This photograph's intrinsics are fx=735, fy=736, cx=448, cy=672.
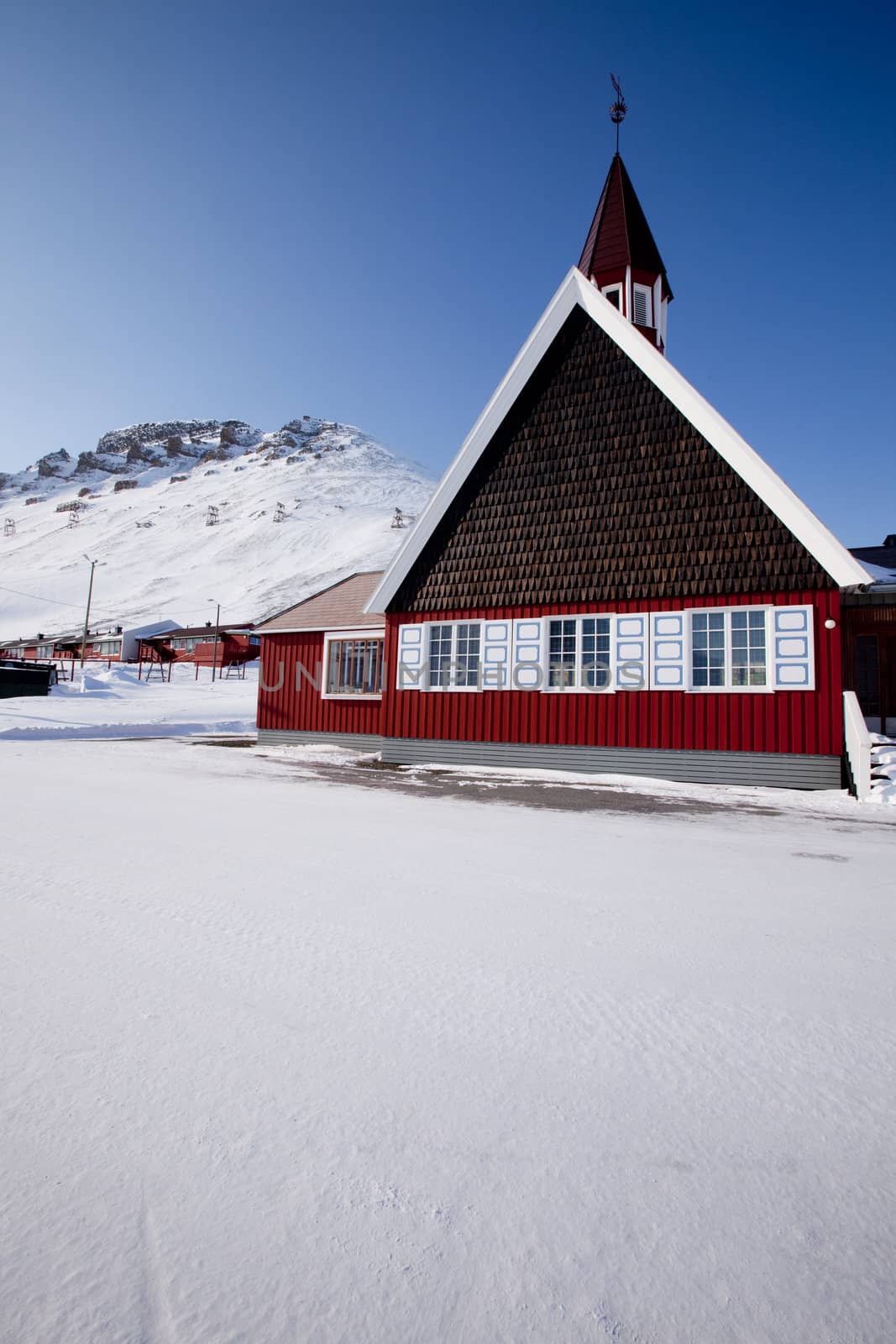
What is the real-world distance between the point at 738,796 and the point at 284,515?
111124 mm

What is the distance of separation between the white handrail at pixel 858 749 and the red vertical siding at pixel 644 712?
19.0 inches

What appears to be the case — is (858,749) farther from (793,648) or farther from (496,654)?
(496,654)

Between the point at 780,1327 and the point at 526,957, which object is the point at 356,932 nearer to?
the point at 526,957

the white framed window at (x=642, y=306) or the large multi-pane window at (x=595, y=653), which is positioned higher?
the white framed window at (x=642, y=306)

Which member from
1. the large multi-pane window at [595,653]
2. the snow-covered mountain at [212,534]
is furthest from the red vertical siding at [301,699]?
the snow-covered mountain at [212,534]

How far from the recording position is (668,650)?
Result: 1244cm

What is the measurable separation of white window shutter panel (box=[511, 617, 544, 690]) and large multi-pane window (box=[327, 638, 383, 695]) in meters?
3.92

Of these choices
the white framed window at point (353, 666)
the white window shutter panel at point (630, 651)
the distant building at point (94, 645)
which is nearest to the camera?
the white window shutter panel at point (630, 651)

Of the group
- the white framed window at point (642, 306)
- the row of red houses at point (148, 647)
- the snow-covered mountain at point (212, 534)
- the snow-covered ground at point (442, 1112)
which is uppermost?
the snow-covered mountain at point (212, 534)

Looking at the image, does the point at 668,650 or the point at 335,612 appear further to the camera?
the point at 335,612

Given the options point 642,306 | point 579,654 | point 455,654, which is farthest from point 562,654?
point 642,306

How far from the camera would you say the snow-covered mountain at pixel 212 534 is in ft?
286

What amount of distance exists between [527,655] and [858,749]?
18.7 ft

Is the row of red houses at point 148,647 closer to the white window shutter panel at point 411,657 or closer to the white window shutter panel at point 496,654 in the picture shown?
the white window shutter panel at point 411,657
